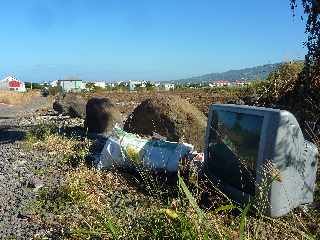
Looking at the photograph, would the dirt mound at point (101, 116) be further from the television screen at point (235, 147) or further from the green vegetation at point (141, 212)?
the television screen at point (235, 147)

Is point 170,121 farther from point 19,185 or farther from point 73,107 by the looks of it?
point 73,107

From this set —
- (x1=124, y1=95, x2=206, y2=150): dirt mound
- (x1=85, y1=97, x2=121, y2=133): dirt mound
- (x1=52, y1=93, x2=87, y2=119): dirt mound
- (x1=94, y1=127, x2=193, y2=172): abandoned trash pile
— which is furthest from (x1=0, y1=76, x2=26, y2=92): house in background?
(x1=94, y1=127, x2=193, y2=172): abandoned trash pile

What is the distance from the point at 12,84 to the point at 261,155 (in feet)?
320

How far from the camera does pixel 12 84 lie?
99938 millimetres

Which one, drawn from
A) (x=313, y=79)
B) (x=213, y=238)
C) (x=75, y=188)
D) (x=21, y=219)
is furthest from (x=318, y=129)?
(x=213, y=238)

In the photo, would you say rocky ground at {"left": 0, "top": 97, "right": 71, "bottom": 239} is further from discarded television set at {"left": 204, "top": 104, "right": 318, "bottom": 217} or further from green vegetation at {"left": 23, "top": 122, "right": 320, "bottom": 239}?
discarded television set at {"left": 204, "top": 104, "right": 318, "bottom": 217}

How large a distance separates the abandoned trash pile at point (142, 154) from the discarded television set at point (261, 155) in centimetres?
95

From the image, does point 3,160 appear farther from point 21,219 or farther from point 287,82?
point 287,82

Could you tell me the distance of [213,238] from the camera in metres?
3.42

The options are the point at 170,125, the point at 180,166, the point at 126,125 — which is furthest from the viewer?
the point at 126,125

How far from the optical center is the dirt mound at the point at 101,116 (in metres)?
13.9

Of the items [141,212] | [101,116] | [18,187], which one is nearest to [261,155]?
[141,212]

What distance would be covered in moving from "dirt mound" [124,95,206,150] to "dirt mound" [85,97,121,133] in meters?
2.13

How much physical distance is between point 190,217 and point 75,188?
106 inches
